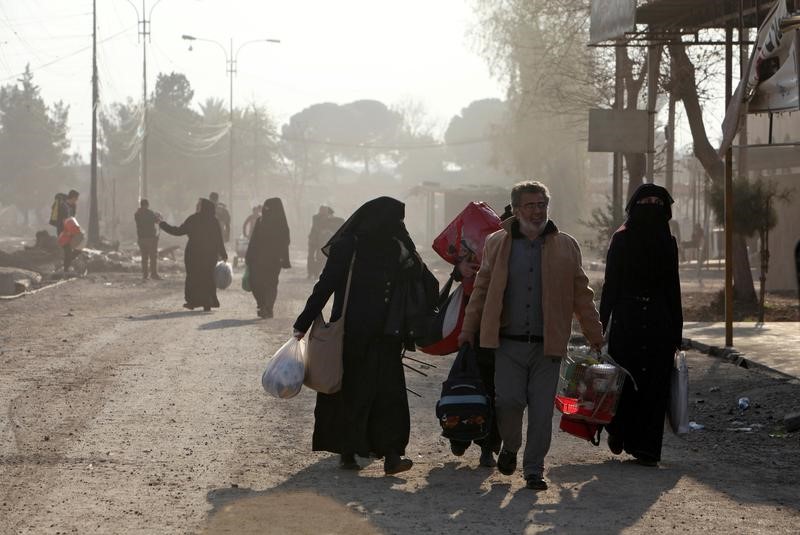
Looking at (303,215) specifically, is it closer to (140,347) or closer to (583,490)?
(140,347)

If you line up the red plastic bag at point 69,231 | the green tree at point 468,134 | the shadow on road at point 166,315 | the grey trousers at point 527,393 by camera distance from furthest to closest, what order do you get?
1. the green tree at point 468,134
2. the red plastic bag at point 69,231
3. the shadow on road at point 166,315
4. the grey trousers at point 527,393

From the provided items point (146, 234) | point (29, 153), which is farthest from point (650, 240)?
point (29, 153)

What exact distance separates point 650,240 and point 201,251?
13180mm

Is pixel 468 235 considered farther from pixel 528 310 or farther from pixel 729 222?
pixel 729 222

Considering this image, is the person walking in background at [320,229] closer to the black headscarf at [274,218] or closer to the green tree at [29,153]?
the black headscarf at [274,218]

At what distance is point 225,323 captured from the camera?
18.6 meters

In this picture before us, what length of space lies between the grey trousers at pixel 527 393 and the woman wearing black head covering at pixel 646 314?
3.17ft

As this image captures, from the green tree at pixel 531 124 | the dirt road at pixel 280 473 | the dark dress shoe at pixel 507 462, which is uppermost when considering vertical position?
the green tree at pixel 531 124

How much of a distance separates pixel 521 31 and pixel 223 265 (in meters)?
27.4

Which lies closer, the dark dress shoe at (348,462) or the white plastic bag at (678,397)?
the dark dress shoe at (348,462)

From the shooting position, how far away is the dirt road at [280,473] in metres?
6.52

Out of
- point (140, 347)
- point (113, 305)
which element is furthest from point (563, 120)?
point (140, 347)

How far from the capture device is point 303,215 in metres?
123

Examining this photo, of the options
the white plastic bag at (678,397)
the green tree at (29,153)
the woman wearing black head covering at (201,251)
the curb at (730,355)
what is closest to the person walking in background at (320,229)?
the woman wearing black head covering at (201,251)
